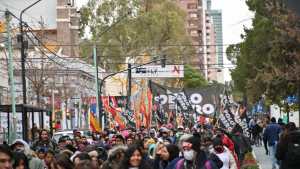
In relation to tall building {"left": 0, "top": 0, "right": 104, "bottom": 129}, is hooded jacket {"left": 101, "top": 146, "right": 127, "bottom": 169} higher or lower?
lower

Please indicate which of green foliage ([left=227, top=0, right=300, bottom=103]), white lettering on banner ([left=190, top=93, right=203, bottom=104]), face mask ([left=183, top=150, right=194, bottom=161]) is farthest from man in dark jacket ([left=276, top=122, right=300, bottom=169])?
white lettering on banner ([left=190, top=93, right=203, bottom=104])

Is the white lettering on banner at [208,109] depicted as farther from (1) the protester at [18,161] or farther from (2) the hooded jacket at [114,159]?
(2) the hooded jacket at [114,159]

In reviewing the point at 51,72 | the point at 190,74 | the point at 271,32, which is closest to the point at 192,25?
the point at 190,74

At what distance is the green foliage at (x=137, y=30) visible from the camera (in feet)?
269

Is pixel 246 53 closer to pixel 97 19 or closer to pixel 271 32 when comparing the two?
pixel 271 32

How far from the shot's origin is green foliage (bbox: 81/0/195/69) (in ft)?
269

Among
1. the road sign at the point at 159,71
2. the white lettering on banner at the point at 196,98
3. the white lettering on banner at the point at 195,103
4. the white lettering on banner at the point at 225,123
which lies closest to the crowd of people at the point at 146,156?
the white lettering on banner at the point at 225,123

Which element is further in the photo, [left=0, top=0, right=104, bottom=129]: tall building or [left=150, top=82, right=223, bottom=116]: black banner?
[left=0, top=0, right=104, bottom=129]: tall building

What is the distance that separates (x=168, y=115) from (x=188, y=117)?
4.98 meters

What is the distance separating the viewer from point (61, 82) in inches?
2985

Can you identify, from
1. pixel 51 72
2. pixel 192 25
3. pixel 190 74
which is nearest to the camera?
pixel 51 72

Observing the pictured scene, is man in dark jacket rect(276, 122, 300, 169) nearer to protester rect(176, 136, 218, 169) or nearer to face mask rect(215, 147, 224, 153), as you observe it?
face mask rect(215, 147, 224, 153)

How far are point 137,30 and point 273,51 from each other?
54.4 m

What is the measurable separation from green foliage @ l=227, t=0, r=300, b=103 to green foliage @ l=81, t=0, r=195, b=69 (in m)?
38.3
